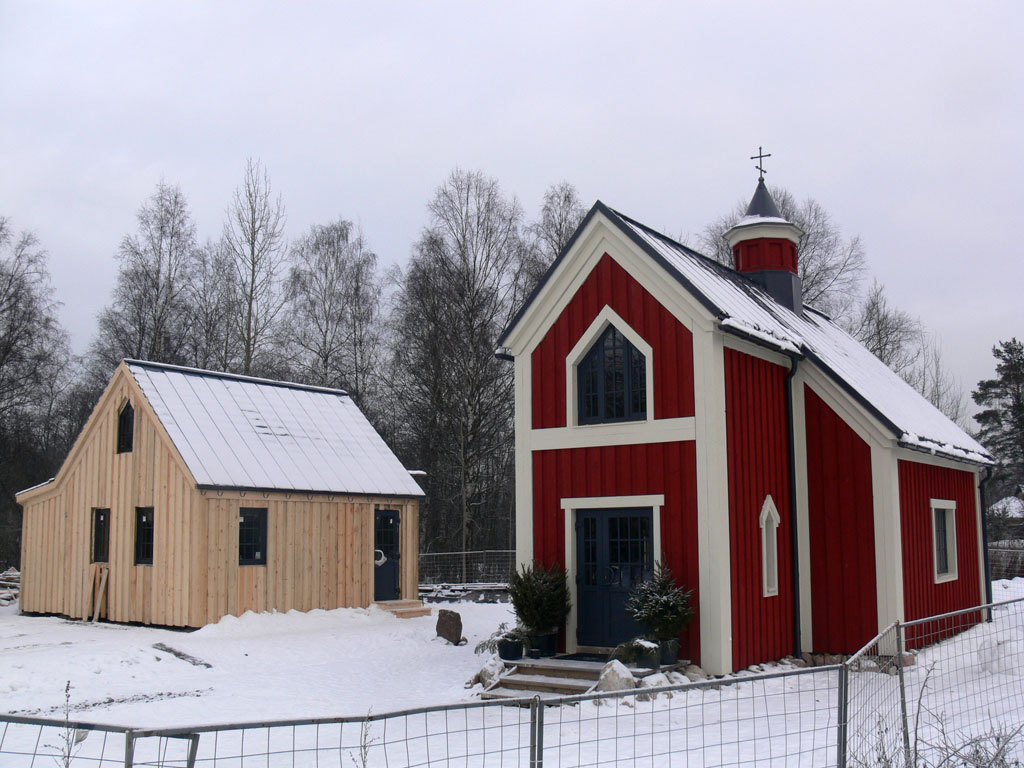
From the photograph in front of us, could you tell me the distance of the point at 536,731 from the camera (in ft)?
17.6

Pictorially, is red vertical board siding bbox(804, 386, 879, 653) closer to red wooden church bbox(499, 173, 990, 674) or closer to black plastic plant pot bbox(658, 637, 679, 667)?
red wooden church bbox(499, 173, 990, 674)

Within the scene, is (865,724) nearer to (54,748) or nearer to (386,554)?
(54,748)

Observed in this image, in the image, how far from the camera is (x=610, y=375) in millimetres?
14000

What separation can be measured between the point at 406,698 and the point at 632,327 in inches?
229

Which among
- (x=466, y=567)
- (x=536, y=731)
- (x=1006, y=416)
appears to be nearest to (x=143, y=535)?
(x=466, y=567)

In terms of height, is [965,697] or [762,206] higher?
[762,206]

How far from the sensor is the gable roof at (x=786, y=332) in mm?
13422

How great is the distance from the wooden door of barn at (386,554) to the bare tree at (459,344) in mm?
10265

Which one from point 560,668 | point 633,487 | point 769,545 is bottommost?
point 560,668

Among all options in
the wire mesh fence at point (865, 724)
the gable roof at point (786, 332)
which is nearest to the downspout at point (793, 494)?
the gable roof at point (786, 332)

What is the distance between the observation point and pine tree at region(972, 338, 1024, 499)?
4356cm

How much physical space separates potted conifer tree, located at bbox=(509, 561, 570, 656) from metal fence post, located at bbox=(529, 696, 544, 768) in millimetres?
7996

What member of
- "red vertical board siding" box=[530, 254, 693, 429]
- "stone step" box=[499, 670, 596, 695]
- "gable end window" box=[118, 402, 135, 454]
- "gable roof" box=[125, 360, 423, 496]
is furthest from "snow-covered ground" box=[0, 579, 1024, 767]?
"red vertical board siding" box=[530, 254, 693, 429]

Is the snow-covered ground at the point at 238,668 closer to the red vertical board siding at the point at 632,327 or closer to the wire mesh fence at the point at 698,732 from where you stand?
the wire mesh fence at the point at 698,732
